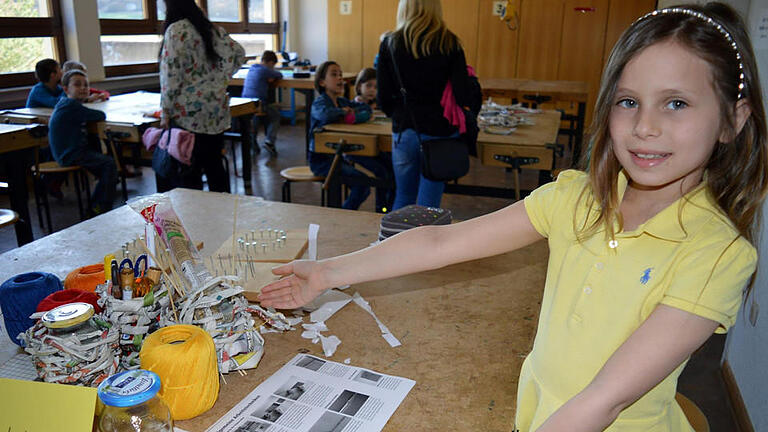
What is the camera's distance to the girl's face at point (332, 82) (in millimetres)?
4352

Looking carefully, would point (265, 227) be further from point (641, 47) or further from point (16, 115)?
point (16, 115)

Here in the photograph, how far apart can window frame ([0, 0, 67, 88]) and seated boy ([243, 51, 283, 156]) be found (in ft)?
6.70

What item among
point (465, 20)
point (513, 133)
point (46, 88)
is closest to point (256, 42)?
point (465, 20)

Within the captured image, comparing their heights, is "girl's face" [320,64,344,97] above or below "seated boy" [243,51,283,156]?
above

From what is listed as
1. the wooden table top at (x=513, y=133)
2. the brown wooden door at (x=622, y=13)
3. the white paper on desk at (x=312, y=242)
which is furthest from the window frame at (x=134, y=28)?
the brown wooden door at (x=622, y=13)

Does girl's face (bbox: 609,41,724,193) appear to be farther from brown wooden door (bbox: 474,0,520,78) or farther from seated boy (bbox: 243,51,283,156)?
brown wooden door (bbox: 474,0,520,78)

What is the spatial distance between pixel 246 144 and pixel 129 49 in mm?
2985

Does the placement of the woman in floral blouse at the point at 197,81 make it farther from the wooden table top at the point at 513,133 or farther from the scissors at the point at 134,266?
the scissors at the point at 134,266

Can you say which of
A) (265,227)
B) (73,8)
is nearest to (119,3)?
(73,8)

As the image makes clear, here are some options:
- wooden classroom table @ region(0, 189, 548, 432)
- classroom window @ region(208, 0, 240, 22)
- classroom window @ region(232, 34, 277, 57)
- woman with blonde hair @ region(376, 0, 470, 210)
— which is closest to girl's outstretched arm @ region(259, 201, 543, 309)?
wooden classroom table @ region(0, 189, 548, 432)

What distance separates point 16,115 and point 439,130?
3395 mm

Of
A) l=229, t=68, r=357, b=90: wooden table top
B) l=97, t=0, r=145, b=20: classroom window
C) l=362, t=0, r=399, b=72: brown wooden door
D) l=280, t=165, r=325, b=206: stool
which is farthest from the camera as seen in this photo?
l=362, t=0, r=399, b=72: brown wooden door

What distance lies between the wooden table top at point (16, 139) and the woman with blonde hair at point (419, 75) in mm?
2173

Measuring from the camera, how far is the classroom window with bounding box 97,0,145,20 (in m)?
6.74
